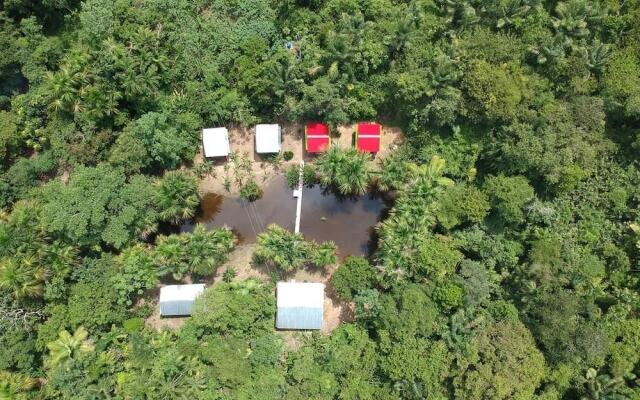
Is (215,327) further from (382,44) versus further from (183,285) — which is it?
(382,44)

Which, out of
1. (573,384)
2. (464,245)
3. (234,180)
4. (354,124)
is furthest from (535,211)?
(234,180)

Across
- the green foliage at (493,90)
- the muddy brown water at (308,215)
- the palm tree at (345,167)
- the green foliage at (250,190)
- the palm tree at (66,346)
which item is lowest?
the palm tree at (66,346)

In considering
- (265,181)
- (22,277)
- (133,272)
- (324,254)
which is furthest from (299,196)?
(22,277)

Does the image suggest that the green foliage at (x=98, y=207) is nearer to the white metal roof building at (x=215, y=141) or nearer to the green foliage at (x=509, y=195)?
the white metal roof building at (x=215, y=141)

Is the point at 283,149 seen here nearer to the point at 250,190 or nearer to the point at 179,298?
the point at 250,190

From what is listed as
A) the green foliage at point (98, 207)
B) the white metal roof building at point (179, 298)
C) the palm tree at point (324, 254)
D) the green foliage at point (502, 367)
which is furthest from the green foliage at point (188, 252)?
the green foliage at point (502, 367)

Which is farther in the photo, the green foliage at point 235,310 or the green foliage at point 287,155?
the green foliage at point 287,155

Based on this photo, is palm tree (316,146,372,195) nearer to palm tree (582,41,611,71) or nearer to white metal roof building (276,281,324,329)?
white metal roof building (276,281,324,329)
